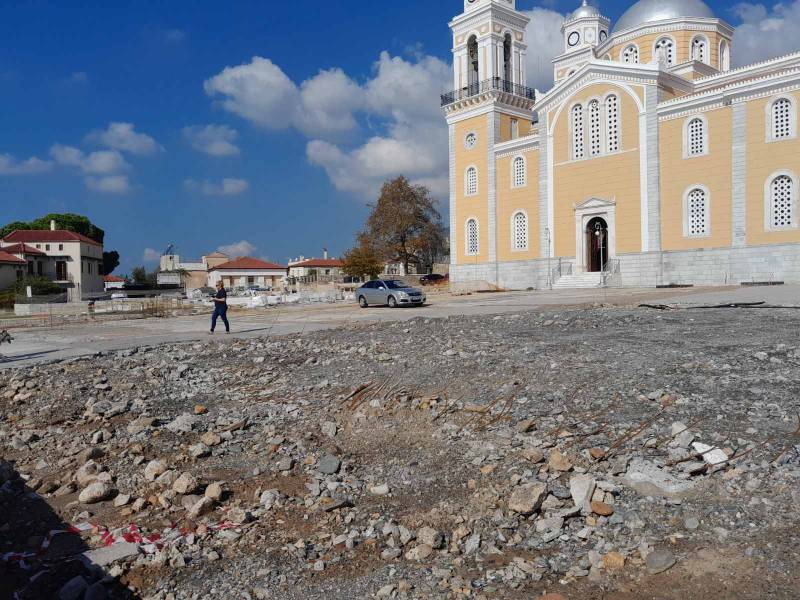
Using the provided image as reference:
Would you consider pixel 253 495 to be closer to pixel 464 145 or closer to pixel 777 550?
pixel 777 550

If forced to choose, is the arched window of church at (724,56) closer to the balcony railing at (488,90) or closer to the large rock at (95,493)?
the balcony railing at (488,90)

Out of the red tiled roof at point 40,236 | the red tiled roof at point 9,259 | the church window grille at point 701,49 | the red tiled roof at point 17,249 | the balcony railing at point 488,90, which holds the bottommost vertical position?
the red tiled roof at point 9,259

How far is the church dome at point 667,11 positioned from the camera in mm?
37938

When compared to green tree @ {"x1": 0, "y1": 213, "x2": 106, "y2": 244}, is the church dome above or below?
above

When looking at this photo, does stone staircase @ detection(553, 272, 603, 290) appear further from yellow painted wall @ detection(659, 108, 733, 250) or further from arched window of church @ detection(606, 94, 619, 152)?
arched window of church @ detection(606, 94, 619, 152)

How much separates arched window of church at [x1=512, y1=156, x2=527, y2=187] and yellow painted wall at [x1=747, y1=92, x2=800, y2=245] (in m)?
13.5

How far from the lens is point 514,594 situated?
390 cm

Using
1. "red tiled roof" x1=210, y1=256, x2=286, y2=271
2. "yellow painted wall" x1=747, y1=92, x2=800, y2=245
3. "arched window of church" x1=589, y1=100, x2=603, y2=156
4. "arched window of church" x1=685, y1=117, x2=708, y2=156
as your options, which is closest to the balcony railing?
"arched window of church" x1=589, y1=100, x2=603, y2=156

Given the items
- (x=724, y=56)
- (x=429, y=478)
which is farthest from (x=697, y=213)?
(x=429, y=478)

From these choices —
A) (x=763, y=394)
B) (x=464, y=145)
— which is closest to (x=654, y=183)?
(x=464, y=145)

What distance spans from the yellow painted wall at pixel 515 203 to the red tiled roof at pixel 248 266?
60252 millimetres

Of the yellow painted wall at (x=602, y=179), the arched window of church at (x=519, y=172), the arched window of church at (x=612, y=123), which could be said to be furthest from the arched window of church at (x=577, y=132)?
the arched window of church at (x=519, y=172)

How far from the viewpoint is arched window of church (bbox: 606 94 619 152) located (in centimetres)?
3438

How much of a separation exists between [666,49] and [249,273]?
68859 millimetres
